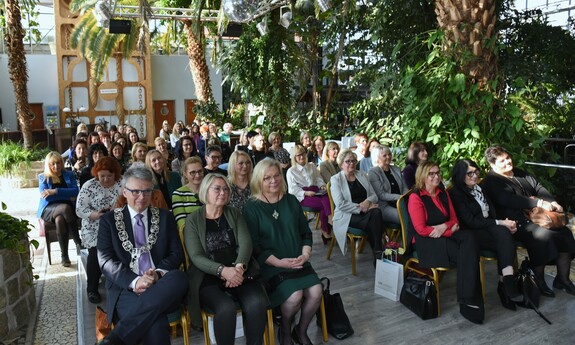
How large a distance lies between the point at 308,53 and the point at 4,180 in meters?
7.68

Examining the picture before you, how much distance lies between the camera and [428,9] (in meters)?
9.30

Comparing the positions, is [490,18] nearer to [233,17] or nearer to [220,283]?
[233,17]

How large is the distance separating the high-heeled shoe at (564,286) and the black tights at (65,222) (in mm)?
4773

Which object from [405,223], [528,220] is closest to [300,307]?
[405,223]

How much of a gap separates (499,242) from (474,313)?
68 cm

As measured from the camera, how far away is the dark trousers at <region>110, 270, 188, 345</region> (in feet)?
9.55

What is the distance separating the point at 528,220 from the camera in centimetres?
460

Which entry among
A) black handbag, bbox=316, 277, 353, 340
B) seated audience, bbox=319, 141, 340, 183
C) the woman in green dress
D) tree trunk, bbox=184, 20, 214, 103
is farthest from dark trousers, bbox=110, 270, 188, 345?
tree trunk, bbox=184, 20, 214, 103

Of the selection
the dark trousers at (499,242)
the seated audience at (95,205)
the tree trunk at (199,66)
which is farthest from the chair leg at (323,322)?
the tree trunk at (199,66)

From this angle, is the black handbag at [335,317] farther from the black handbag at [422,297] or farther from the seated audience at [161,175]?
the seated audience at [161,175]

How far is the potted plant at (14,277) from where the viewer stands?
370cm

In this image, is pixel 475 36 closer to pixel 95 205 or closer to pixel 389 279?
pixel 389 279

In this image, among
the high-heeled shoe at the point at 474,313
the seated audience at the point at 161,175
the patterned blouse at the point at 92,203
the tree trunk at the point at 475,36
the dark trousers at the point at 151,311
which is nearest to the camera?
the dark trousers at the point at 151,311

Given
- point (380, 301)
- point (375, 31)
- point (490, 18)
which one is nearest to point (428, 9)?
point (375, 31)
